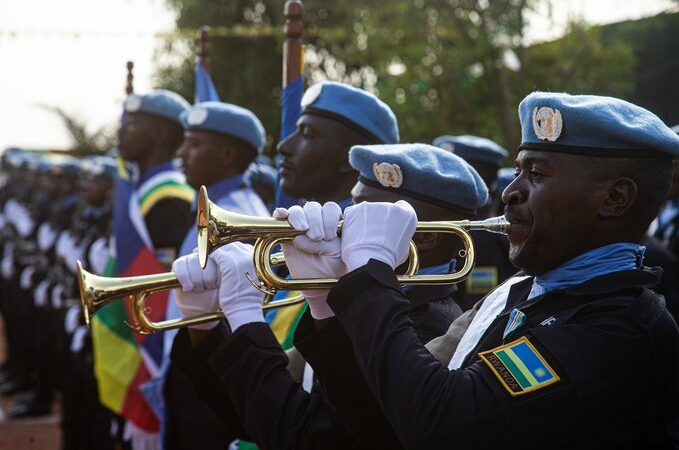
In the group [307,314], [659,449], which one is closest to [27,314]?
[307,314]

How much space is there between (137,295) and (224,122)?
2191 mm

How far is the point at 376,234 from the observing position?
2.55 m

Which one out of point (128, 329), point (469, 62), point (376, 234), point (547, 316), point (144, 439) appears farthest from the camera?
point (469, 62)

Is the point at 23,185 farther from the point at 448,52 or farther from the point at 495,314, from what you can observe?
the point at 495,314

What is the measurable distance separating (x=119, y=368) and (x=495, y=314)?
12.6ft

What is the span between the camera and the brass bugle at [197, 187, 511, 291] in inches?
104

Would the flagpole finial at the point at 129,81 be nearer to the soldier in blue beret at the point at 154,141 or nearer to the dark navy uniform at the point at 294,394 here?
the soldier in blue beret at the point at 154,141

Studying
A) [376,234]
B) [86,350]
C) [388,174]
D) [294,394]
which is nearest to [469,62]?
[86,350]

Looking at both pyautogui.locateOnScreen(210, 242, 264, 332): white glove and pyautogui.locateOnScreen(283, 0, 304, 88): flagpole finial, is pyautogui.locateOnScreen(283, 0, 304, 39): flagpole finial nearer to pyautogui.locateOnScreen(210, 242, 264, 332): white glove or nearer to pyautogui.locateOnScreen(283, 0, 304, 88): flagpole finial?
pyautogui.locateOnScreen(283, 0, 304, 88): flagpole finial

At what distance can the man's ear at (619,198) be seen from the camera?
2.45m

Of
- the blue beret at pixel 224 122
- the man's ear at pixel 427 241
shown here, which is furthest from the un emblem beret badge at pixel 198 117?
the man's ear at pixel 427 241

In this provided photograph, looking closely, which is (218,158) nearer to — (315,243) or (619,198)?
(315,243)

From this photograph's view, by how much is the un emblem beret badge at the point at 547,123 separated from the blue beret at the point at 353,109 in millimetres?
1794

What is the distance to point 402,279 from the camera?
2850 millimetres
